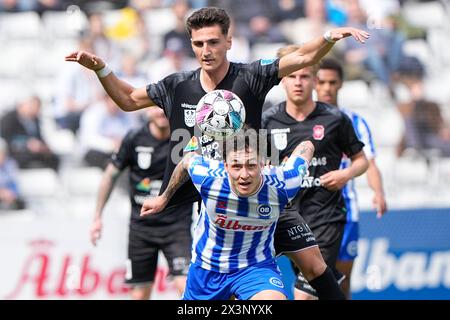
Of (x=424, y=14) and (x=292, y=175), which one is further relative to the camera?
(x=424, y=14)

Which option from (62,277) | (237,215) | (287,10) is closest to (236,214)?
(237,215)

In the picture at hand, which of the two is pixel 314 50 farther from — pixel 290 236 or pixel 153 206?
pixel 153 206

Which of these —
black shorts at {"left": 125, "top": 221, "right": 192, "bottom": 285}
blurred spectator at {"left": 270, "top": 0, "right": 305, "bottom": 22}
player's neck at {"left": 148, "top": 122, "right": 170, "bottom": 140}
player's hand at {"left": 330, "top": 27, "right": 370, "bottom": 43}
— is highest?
blurred spectator at {"left": 270, "top": 0, "right": 305, "bottom": 22}

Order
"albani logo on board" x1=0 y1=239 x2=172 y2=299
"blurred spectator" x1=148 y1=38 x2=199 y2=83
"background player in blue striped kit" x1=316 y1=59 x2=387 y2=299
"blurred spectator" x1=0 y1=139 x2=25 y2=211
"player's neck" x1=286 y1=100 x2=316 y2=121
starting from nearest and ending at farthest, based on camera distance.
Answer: "player's neck" x1=286 y1=100 x2=316 y2=121, "background player in blue striped kit" x1=316 y1=59 x2=387 y2=299, "albani logo on board" x1=0 y1=239 x2=172 y2=299, "blurred spectator" x1=0 y1=139 x2=25 y2=211, "blurred spectator" x1=148 y1=38 x2=199 y2=83

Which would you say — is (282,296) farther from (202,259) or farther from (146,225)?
→ (146,225)

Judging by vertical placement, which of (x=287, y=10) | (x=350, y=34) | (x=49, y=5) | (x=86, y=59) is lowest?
(x=86, y=59)

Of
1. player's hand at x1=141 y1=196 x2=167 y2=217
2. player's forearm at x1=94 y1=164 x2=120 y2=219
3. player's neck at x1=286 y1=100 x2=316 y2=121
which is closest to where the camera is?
player's hand at x1=141 y1=196 x2=167 y2=217

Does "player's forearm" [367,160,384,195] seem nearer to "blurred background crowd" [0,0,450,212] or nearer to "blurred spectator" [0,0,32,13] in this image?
"blurred background crowd" [0,0,450,212]

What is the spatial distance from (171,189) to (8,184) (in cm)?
625

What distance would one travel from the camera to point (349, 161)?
8398 millimetres

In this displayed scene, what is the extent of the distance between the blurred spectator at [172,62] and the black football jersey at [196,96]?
21.4 feet

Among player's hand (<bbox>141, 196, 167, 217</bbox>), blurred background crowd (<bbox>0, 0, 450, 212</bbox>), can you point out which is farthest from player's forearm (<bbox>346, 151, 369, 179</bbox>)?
blurred background crowd (<bbox>0, 0, 450, 212</bbox>)

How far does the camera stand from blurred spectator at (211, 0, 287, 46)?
44.1 feet

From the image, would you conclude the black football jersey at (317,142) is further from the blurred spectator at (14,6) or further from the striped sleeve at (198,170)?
the blurred spectator at (14,6)
